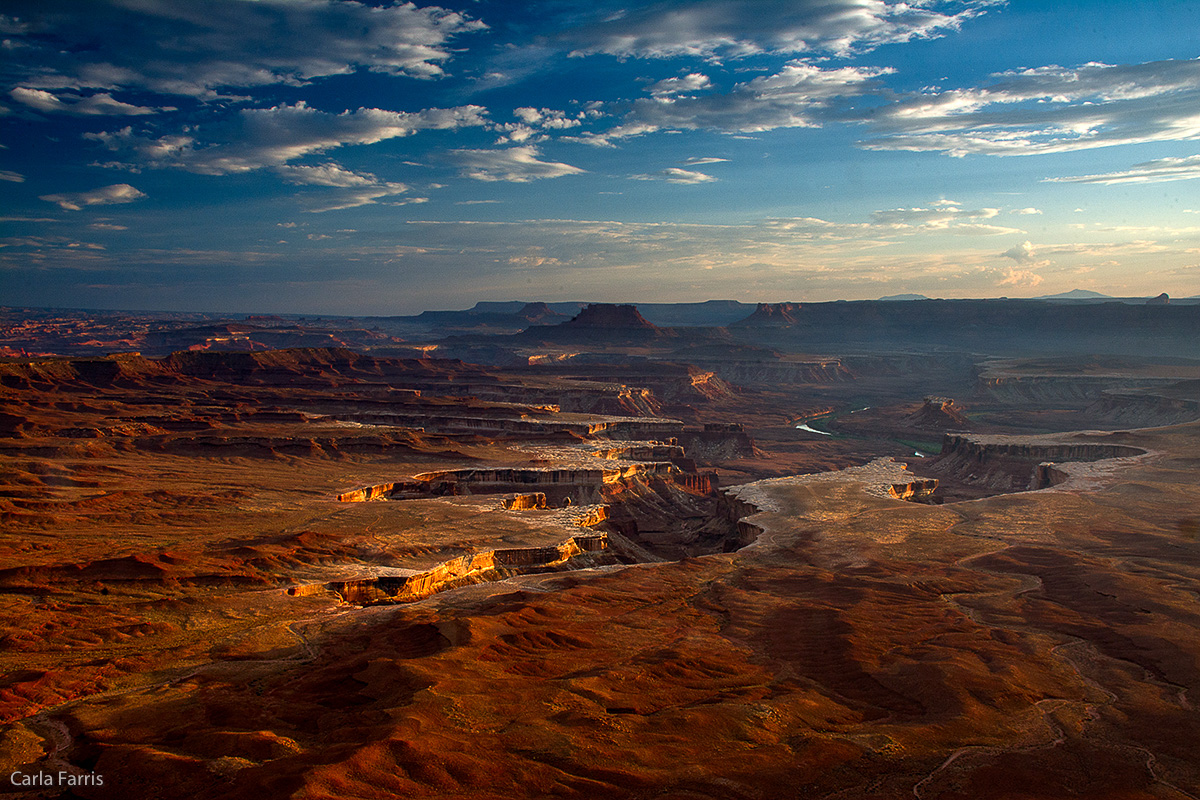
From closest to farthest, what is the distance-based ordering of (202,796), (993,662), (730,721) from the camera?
(202,796)
(730,721)
(993,662)

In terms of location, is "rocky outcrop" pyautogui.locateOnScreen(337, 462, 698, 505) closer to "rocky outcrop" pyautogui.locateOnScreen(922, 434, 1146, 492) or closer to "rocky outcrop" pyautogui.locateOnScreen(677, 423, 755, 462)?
"rocky outcrop" pyautogui.locateOnScreen(677, 423, 755, 462)

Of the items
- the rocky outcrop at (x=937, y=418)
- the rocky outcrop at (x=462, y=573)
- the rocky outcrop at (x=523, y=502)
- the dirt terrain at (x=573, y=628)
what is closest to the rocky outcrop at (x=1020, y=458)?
the dirt terrain at (x=573, y=628)

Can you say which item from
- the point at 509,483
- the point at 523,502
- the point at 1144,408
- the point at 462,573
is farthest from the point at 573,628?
the point at 1144,408

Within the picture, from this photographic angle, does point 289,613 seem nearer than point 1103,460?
Yes

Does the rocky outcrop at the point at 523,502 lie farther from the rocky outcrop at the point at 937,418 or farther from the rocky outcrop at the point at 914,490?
the rocky outcrop at the point at 937,418

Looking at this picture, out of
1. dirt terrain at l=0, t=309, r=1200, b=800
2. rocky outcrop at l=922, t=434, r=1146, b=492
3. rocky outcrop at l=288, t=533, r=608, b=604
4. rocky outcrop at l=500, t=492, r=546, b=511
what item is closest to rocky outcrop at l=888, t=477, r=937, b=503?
dirt terrain at l=0, t=309, r=1200, b=800

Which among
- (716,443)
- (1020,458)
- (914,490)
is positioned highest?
(1020,458)

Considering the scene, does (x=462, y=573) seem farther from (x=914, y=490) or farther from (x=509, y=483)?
(x=914, y=490)

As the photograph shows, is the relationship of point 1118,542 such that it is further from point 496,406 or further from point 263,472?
point 496,406

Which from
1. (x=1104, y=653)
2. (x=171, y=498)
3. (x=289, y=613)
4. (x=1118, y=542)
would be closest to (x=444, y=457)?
(x=171, y=498)
